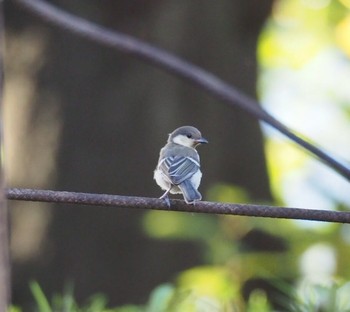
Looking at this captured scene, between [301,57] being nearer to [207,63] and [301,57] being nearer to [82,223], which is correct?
[207,63]

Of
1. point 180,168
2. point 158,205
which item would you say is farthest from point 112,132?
point 158,205

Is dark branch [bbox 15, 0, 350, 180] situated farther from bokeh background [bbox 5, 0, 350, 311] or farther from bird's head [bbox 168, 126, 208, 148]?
bokeh background [bbox 5, 0, 350, 311]

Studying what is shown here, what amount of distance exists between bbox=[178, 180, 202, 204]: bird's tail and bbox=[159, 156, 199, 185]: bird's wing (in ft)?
0.15

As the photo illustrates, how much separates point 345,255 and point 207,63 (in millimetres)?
1238

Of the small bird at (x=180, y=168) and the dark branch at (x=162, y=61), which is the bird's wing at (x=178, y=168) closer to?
the small bird at (x=180, y=168)

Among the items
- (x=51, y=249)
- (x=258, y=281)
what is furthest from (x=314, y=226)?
(x=51, y=249)

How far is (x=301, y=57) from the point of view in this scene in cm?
650

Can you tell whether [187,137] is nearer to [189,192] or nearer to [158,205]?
[189,192]

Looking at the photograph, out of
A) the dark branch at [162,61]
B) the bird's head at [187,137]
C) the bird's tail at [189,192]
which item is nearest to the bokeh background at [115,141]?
the bird's head at [187,137]

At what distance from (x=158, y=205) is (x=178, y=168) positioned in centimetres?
101

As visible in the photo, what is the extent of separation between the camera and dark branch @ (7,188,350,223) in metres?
1.20

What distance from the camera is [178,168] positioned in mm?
2213

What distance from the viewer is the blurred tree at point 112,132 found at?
4234 millimetres

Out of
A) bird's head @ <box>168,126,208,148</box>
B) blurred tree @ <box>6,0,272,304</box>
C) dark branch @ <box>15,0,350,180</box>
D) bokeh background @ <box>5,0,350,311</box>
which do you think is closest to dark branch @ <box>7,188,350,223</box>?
dark branch @ <box>15,0,350,180</box>
